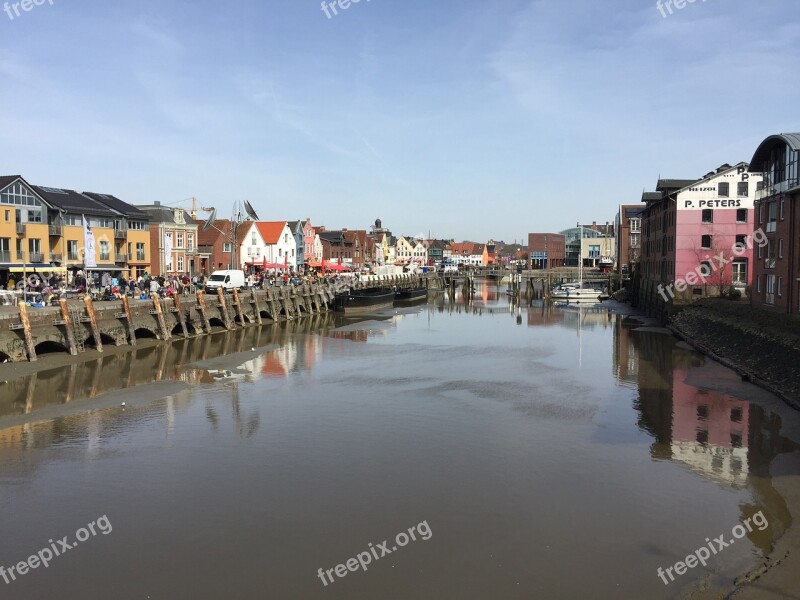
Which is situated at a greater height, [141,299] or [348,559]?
[141,299]

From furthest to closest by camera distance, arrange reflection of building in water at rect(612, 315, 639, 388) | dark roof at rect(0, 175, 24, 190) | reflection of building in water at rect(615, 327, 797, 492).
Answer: dark roof at rect(0, 175, 24, 190) < reflection of building in water at rect(612, 315, 639, 388) < reflection of building in water at rect(615, 327, 797, 492)

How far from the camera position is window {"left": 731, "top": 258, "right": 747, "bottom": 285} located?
5281cm

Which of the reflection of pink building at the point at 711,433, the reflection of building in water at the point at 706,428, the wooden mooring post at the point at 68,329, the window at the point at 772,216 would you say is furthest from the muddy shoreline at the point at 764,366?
the wooden mooring post at the point at 68,329

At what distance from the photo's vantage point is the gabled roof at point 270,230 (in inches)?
3590

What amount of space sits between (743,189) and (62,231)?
5685 centimetres

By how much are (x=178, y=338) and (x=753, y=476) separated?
33.4 metres

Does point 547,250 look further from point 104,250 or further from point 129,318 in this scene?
point 129,318

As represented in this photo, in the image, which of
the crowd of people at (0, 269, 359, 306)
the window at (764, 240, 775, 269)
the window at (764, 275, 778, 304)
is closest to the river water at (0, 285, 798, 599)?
the crowd of people at (0, 269, 359, 306)

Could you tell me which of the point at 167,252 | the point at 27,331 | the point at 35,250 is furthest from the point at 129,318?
the point at 167,252

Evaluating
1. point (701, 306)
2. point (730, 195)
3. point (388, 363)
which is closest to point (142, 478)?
point (388, 363)

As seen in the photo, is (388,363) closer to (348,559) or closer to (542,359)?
(542,359)

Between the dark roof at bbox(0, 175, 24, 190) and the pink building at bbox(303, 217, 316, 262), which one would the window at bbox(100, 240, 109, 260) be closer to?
the dark roof at bbox(0, 175, 24, 190)

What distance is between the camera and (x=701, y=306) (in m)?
46.2

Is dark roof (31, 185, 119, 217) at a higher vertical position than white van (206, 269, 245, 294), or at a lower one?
higher
